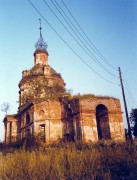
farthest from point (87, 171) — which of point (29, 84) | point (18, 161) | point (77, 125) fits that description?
point (29, 84)

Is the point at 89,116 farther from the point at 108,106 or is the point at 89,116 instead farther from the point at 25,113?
the point at 25,113

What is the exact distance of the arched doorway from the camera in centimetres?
2298

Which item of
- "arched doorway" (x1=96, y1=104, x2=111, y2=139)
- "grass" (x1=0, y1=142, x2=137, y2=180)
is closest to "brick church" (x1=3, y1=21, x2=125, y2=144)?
"arched doorway" (x1=96, y1=104, x2=111, y2=139)

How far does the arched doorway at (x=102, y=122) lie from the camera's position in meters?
23.0

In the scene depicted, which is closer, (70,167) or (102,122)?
(70,167)

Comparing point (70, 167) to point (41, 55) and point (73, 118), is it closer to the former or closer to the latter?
point (73, 118)

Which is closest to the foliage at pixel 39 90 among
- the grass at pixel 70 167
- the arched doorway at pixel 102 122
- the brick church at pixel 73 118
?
the brick church at pixel 73 118

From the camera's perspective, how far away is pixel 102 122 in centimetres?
2386

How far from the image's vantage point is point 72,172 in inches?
222

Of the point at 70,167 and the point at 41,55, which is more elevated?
the point at 41,55

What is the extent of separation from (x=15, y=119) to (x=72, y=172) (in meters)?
27.2

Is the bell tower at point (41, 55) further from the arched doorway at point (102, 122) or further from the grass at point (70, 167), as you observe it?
the grass at point (70, 167)

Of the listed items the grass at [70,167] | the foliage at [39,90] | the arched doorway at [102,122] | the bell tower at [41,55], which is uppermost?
the bell tower at [41,55]

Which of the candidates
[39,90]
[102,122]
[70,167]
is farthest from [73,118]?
[70,167]
